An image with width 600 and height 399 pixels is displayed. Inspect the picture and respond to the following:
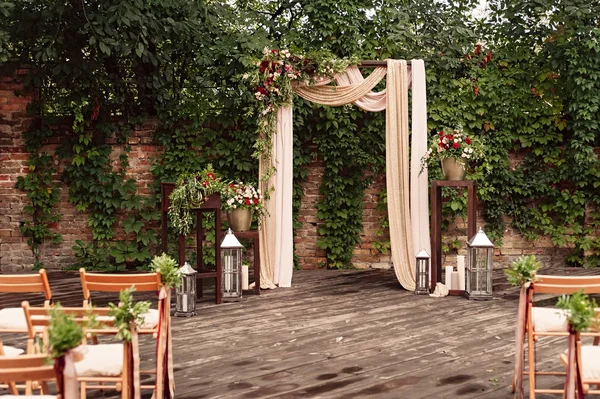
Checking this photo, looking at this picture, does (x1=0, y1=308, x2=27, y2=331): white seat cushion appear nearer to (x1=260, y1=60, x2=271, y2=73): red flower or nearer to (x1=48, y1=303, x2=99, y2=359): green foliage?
(x1=48, y1=303, x2=99, y2=359): green foliage

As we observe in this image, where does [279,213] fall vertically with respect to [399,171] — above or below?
below

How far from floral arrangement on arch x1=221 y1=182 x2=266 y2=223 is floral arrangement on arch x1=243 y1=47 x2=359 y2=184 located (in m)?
0.41

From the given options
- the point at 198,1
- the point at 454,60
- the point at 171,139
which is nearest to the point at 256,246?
the point at 171,139

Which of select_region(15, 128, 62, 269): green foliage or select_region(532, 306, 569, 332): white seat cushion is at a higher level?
select_region(15, 128, 62, 269): green foliage

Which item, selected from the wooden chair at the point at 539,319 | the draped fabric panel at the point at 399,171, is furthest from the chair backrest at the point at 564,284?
the draped fabric panel at the point at 399,171

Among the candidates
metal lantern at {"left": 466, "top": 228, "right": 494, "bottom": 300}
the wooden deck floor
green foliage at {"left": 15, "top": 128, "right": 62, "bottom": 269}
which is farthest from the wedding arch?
green foliage at {"left": 15, "top": 128, "right": 62, "bottom": 269}

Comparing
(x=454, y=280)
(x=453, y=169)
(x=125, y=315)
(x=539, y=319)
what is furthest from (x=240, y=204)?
(x=125, y=315)

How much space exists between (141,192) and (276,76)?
2.61m

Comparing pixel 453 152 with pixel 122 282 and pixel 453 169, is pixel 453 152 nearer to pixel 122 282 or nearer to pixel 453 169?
pixel 453 169

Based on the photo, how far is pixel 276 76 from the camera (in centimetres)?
767

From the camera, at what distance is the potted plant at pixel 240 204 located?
722 centimetres

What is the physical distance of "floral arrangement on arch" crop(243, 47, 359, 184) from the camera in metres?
7.70

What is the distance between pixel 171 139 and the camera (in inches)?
360

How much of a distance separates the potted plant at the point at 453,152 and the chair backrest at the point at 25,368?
5470 millimetres
